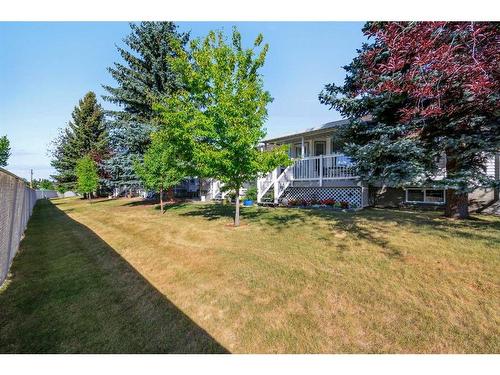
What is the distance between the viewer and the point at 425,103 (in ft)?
24.1

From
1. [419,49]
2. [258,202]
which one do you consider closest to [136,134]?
[258,202]

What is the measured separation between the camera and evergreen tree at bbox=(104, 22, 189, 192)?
18.5 metres

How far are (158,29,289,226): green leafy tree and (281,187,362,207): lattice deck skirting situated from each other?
5048 mm

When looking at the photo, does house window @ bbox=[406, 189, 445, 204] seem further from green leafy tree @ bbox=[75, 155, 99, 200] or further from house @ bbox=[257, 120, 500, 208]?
green leafy tree @ bbox=[75, 155, 99, 200]

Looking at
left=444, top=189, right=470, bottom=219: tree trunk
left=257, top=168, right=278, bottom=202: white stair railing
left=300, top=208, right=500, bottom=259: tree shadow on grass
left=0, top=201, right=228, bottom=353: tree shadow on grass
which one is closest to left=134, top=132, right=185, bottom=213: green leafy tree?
left=257, top=168, right=278, bottom=202: white stair railing

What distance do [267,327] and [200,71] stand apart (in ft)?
23.9

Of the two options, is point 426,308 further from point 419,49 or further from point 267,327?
point 419,49

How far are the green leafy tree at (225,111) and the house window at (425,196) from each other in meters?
5.93

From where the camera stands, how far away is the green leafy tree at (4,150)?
116 feet

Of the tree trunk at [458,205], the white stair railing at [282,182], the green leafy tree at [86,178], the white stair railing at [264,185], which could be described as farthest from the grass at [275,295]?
the green leafy tree at [86,178]

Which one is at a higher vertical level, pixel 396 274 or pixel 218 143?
pixel 218 143

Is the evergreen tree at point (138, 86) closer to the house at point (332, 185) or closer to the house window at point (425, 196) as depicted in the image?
the house at point (332, 185)

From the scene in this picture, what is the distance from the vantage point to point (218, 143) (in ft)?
25.8

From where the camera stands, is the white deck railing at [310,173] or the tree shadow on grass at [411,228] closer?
the tree shadow on grass at [411,228]
